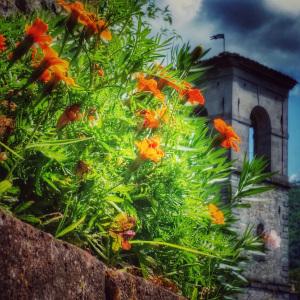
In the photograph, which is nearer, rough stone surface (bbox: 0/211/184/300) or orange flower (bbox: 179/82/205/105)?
rough stone surface (bbox: 0/211/184/300)

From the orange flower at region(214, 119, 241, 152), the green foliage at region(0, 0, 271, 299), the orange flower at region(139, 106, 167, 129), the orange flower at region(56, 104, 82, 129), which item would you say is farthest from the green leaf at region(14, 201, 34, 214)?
the orange flower at region(214, 119, 241, 152)

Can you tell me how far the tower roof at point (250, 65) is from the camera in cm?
1416

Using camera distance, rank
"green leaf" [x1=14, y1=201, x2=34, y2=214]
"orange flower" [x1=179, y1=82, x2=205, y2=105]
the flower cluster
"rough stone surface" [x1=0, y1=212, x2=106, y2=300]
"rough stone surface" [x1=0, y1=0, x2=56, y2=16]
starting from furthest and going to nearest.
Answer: "rough stone surface" [x1=0, y1=0, x2=56, y2=16] < "orange flower" [x1=179, y1=82, x2=205, y2=105] < the flower cluster < "green leaf" [x1=14, y1=201, x2=34, y2=214] < "rough stone surface" [x1=0, y1=212, x2=106, y2=300]

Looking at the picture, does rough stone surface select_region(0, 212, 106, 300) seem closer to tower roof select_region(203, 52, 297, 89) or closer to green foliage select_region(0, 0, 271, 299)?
green foliage select_region(0, 0, 271, 299)

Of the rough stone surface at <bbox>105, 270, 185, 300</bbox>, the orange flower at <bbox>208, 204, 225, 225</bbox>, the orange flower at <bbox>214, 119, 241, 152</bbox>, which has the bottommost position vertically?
the rough stone surface at <bbox>105, 270, 185, 300</bbox>

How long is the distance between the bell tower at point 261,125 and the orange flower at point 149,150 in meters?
12.5

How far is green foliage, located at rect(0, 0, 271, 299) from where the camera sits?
1.28 m

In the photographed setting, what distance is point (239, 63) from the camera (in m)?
14.4

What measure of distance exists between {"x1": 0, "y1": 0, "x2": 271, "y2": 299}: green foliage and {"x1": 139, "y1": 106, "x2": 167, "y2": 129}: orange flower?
3 centimetres

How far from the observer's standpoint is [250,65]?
48.1 feet

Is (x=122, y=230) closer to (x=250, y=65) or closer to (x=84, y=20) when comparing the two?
(x=84, y=20)

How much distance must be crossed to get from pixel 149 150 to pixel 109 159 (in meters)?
0.12

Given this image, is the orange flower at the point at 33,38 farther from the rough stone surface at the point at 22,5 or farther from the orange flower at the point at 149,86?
the rough stone surface at the point at 22,5

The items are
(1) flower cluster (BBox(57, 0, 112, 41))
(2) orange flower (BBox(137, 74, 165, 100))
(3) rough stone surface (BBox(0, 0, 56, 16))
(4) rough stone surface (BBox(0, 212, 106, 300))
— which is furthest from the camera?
(3) rough stone surface (BBox(0, 0, 56, 16))
